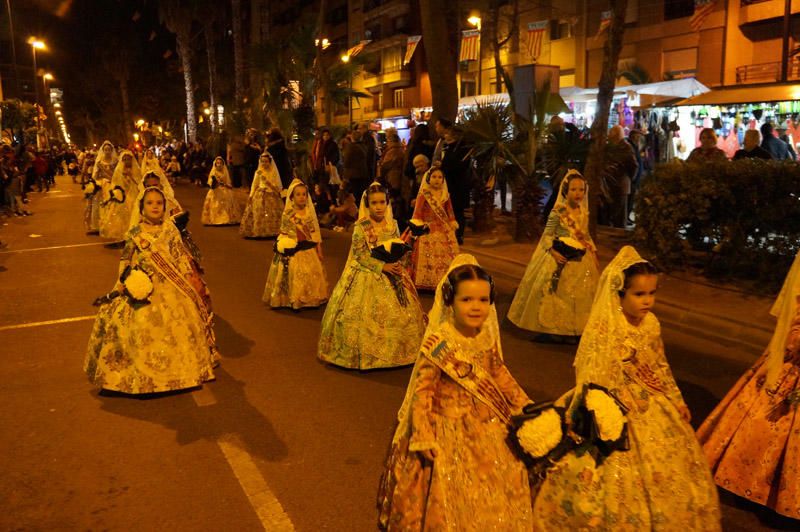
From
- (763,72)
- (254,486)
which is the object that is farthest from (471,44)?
(254,486)

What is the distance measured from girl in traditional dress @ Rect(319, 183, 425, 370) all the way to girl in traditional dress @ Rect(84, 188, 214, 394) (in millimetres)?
1184

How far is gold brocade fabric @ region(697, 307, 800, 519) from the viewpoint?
385 cm

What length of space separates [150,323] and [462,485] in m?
3.57

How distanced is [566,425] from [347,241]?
Answer: 37.6 feet

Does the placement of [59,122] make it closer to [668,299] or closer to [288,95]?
[288,95]

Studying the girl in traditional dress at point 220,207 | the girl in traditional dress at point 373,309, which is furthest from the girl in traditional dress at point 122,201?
the girl in traditional dress at point 373,309

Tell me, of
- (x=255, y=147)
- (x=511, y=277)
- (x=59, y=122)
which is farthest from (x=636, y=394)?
(x=59, y=122)

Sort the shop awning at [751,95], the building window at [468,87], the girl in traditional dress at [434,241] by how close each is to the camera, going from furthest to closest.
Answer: the building window at [468,87] < the shop awning at [751,95] < the girl in traditional dress at [434,241]

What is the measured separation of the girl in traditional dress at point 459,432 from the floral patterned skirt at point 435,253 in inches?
248

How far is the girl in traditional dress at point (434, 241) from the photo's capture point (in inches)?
378

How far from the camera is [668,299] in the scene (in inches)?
349

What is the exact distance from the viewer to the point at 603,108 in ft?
37.9

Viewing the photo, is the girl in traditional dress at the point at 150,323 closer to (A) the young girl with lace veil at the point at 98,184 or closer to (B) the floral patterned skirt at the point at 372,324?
(B) the floral patterned skirt at the point at 372,324

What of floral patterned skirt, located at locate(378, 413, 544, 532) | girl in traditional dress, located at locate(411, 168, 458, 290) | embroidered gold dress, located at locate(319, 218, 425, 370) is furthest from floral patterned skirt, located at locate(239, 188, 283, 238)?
floral patterned skirt, located at locate(378, 413, 544, 532)
